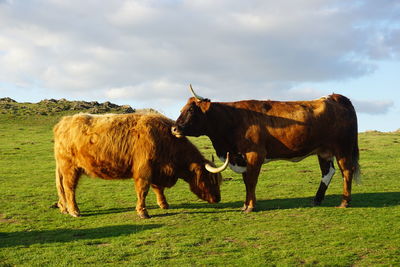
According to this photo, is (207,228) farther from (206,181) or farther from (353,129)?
(353,129)

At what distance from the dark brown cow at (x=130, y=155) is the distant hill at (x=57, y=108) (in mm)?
35412

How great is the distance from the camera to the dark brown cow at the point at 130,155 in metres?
9.38

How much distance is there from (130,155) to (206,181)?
191 cm

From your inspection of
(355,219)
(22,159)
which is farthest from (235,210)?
(22,159)

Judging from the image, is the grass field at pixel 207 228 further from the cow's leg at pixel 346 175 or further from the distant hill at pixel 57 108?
the distant hill at pixel 57 108

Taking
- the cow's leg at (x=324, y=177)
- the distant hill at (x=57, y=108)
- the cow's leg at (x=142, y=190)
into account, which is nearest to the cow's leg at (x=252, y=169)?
the cow's leg at (x=324, y=177)

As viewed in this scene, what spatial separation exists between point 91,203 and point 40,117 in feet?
108

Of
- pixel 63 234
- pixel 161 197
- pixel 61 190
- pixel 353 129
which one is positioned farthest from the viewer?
pixel 161 197

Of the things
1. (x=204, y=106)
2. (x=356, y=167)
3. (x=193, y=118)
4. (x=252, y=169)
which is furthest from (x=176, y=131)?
(x=356, y=167)

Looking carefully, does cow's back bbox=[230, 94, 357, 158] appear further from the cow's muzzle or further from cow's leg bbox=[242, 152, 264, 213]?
the cow's muzzle

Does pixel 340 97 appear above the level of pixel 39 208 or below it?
above

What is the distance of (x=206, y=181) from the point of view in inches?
391

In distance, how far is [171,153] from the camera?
959 centimetres

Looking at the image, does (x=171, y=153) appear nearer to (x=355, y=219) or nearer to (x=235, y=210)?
(x=235, y=210)
